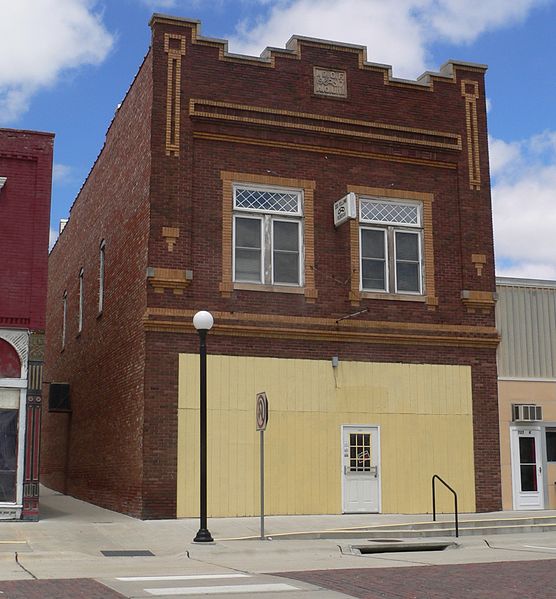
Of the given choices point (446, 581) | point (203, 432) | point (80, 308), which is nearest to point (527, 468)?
point (203, 432)

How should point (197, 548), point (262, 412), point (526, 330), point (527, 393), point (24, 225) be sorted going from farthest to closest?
point (526, 330)
point (527, 393)
point (24, 225)
point (262, 412)
point (197, 548)

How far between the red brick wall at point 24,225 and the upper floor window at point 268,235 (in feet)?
13.1

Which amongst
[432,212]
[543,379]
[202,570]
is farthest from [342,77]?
[202,570]

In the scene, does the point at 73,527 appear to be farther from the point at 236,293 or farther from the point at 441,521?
the point at 441,521

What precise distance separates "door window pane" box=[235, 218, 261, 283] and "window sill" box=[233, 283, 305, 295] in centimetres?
19

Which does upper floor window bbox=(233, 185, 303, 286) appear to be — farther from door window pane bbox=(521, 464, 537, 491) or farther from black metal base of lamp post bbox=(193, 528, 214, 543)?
door window pane bbox=(521, 464, 537, 491)

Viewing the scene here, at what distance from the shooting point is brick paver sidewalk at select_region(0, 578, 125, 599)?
31.5 feet

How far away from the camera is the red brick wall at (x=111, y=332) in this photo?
1983cm

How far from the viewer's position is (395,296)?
68.3ft

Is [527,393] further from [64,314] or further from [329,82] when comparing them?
[64,314]

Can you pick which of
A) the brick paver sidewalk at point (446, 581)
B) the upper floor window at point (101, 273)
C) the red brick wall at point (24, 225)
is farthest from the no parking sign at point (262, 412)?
the upper floor window at point (101, 273)

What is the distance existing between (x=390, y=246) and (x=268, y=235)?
2838 millimetres

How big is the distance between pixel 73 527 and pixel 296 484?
4.78m

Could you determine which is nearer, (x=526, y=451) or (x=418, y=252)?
(x=418, y=252)
